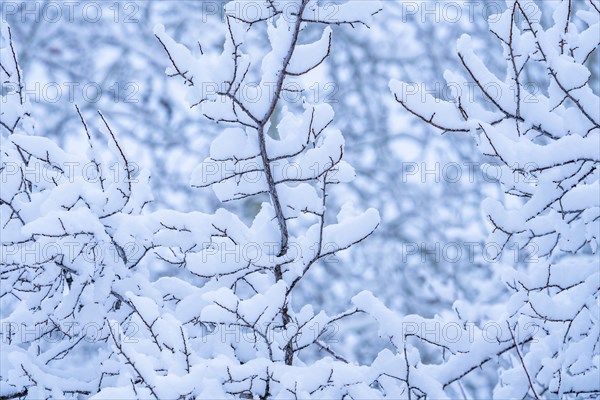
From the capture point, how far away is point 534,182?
2.11 m

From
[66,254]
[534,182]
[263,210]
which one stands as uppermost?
[534,182]

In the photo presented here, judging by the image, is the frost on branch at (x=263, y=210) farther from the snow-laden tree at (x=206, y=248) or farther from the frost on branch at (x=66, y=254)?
the frost on branch at (x=66, y=254)

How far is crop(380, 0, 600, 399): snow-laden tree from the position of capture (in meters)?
1.79

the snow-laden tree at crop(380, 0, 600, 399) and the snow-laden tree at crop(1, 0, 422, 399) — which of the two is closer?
the snow-laden tree at crop(1, 0, 422, 399)

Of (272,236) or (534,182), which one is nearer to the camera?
(272,236)

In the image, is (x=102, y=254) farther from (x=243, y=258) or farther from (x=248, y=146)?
(x=248, y=146)

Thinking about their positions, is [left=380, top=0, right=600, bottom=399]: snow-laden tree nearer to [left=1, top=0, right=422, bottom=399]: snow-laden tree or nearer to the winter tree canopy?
the winter tree canopy

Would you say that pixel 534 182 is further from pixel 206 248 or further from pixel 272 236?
pixel 206 248

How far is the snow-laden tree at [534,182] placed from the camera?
1794 millimetres

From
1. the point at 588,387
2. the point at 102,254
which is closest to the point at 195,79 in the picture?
the point at 102,254

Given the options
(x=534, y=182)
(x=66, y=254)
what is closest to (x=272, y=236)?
(x=66, y=254)

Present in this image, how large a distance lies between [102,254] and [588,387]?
1.43 metres

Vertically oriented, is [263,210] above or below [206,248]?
above

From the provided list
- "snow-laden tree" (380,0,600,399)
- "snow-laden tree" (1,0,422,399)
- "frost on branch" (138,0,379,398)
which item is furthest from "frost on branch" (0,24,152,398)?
"snow-laden tree" (380,0,600,399)
